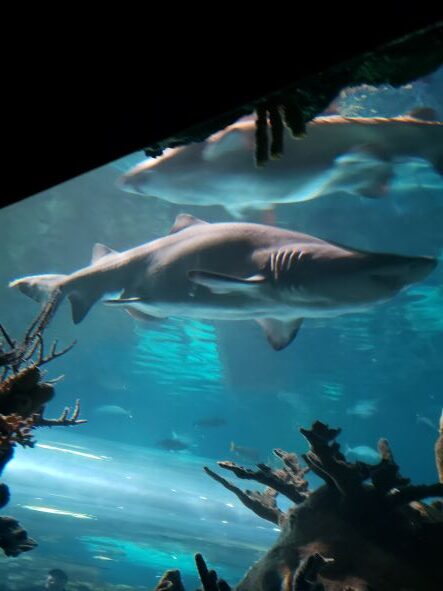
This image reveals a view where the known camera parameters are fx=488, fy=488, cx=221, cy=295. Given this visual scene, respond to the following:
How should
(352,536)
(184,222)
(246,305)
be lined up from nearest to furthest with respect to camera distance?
(352,536), (246,305), (184,222)

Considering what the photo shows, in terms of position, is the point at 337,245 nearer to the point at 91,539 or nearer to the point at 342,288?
the point at 342,288

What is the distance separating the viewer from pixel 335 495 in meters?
4.85

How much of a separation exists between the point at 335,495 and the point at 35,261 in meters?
21.0

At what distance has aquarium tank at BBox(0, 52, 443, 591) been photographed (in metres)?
4.46

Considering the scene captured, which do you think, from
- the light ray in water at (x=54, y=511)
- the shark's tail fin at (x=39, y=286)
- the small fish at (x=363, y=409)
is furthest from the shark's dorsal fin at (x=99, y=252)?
the small fish at (x=363, y=409)

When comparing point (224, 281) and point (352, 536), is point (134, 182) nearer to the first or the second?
point (224, 281)

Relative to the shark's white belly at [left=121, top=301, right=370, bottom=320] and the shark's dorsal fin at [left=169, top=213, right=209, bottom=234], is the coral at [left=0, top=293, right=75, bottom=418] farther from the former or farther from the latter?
the shark's dorsal fin at [left=169, top=213, right=209, bottom=234]

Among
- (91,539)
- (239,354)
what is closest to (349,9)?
(91,539)

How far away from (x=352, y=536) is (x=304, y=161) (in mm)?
4240

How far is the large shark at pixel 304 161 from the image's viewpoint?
594 cm

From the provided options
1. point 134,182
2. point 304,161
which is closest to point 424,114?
point 304,161

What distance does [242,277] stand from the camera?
577 centimetres

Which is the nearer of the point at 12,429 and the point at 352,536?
the point at 12,429

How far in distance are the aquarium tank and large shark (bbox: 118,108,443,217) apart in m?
0.02
